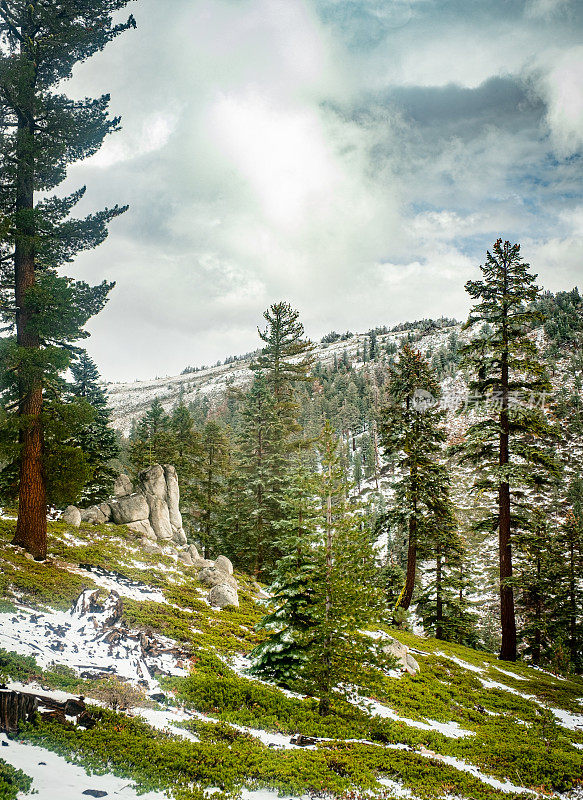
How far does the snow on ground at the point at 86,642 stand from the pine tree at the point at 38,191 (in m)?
3.53

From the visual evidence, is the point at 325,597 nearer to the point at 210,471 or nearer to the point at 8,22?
the point at 8,22

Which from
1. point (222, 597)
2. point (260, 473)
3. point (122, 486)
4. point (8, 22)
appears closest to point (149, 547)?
point (222, 597)

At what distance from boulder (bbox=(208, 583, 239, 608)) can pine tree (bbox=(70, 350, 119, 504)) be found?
40.5ft

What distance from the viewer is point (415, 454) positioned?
63.3 feet

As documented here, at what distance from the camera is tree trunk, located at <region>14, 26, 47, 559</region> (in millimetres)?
11195

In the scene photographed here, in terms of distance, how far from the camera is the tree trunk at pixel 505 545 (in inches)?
623

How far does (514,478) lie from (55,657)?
50.9 ft

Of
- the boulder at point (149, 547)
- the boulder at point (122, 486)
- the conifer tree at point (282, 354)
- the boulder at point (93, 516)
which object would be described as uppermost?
the conifer tree at point (282, 354)

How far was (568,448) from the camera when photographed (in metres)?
87.1

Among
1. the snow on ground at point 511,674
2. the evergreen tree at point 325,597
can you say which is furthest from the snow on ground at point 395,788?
the snow on ground at point 511,674

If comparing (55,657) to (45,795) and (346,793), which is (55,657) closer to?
(45,795)

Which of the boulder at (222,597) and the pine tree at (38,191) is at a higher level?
the pine tree at (38,191)

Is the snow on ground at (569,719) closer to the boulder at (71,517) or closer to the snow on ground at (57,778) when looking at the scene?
the snow on ground at (57,778)

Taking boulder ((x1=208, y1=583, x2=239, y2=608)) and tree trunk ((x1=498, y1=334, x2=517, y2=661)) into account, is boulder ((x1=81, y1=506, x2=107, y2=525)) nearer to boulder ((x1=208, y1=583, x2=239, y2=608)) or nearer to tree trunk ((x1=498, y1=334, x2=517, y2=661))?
boulder ((x1=208, y1=583, x2=239, y2=608))
